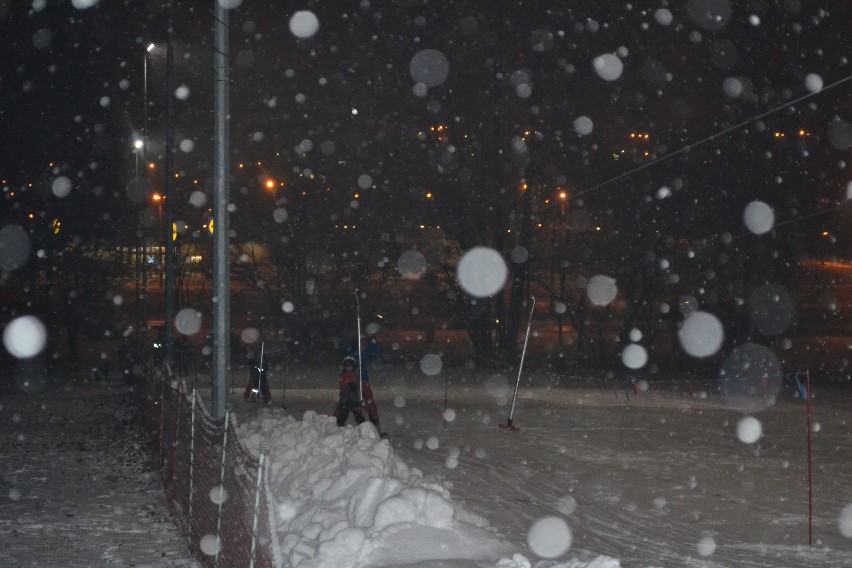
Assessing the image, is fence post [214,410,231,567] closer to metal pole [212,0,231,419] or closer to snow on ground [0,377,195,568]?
snow on ground [0,377,195,568]

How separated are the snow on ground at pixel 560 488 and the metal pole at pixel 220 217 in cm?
138

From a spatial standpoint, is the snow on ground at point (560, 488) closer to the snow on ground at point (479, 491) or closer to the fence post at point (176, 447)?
the snow on ground at point (479, 491)

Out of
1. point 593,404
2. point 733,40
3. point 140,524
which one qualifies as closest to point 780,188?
point 733,40

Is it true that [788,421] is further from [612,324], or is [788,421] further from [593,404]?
Result: [612,324]

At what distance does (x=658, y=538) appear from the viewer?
9.48 meters

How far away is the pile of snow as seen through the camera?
23.2 feet

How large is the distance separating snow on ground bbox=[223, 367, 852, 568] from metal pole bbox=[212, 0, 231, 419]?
1.38 m

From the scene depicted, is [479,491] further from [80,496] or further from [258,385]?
[258,385]

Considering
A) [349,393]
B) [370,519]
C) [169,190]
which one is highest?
[169,190]

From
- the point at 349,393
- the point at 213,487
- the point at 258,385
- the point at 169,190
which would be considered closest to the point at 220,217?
the point at 213,487

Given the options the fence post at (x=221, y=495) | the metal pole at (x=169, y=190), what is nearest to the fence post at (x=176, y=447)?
the fence post at (x=221, y=495)

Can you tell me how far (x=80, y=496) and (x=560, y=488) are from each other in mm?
5910

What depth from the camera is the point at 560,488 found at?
472 inches

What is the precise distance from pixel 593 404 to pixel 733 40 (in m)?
15.8
